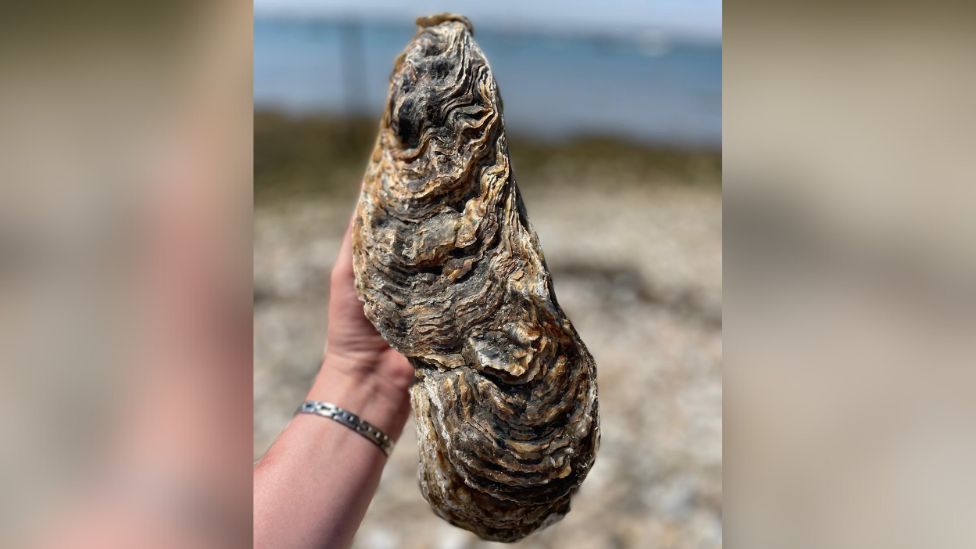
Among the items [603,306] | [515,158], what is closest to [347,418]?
[603,306]

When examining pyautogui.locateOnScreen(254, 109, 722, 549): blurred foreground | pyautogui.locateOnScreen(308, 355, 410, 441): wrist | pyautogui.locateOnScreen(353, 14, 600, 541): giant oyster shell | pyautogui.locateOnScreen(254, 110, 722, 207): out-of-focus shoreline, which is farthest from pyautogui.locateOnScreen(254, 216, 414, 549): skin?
pyautogui.locateOnScreen(254, 110, 722, 207): out-of-focus shoreline

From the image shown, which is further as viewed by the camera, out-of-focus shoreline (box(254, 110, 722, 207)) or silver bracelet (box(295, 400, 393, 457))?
out-of-focus shoreline (box(254, 110, 722, 207))

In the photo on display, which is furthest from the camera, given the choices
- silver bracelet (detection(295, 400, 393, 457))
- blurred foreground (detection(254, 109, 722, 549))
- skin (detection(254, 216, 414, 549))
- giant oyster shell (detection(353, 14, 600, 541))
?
blurred foreground (detection(254, 109, 722, 549))

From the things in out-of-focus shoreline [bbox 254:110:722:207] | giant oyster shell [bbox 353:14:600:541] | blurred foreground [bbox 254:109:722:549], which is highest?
giant oyster shell [bbox 353:14:600:541]

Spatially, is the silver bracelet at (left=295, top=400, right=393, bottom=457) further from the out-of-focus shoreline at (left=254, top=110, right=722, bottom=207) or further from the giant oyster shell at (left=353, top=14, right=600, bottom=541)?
the out-of-focus shoreline at (left=254, top=110, right=722, bottom=207)
